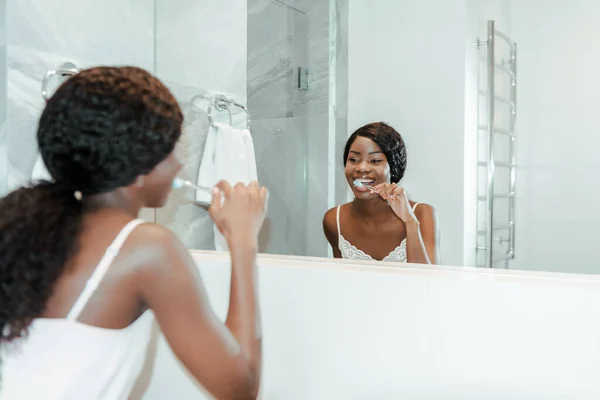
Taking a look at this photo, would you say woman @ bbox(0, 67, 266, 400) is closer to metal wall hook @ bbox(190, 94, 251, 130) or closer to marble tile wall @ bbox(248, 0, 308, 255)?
marble tile wall @ bbox(248, 0, 308, 255)

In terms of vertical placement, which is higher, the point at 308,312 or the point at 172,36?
the point at 172,36

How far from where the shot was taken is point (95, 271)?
2.58ft

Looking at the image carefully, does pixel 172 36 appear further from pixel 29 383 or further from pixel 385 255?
pixel 29 383

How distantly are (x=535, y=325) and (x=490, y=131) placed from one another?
1.44ft

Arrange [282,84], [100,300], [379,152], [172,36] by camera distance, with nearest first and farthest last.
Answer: [100,300] < [379,152] < [282,84] < [172,36]

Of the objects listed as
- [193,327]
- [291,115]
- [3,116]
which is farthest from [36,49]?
[193,327]

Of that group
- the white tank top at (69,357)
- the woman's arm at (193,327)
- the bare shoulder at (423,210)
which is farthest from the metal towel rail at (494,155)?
the white tank top at (69,357)

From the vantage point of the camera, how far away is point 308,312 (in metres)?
1.28

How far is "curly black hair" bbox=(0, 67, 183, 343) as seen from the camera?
2.53 feet

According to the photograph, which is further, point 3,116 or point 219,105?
point 219,105

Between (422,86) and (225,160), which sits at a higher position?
(422,86)

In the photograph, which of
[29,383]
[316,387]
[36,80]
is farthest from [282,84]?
[29,383]

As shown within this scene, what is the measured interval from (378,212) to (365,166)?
0.12 metres

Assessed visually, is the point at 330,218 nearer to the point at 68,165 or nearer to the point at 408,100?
the point at 408,100
